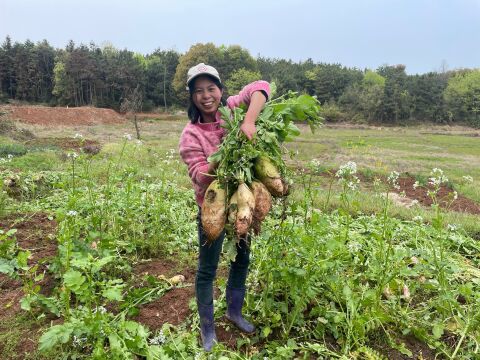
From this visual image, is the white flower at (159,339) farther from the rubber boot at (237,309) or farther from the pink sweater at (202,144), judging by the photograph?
the pink sweater at (202,144)

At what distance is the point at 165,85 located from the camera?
158ft

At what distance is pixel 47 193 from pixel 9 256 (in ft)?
8.80

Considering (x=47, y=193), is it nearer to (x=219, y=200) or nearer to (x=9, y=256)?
(x=9, y=256)

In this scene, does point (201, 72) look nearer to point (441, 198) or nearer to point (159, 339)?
point (159, 339)

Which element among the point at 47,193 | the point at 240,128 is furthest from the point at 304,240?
the point at 47,193

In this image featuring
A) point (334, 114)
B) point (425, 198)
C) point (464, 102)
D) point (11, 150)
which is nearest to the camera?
point (425, 198)

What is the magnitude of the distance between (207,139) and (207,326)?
1.26m

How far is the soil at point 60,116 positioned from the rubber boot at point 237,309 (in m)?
30.0

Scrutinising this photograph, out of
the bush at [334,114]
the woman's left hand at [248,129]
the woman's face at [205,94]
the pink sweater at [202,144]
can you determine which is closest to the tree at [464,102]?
the bush at [334,114]

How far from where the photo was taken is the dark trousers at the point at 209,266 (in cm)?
246

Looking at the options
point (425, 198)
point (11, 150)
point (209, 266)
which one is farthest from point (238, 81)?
point (209, 266)

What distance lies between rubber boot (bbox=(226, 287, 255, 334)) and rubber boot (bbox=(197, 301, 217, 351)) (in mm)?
211

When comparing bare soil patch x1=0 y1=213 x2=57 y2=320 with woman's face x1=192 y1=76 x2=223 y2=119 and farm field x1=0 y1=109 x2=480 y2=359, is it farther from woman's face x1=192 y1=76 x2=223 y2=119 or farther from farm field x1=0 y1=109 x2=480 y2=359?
woman's face x1=192 y1=76 x2=223 y2=119

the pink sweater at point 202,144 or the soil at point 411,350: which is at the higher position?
the pink sweater at point 202,144
